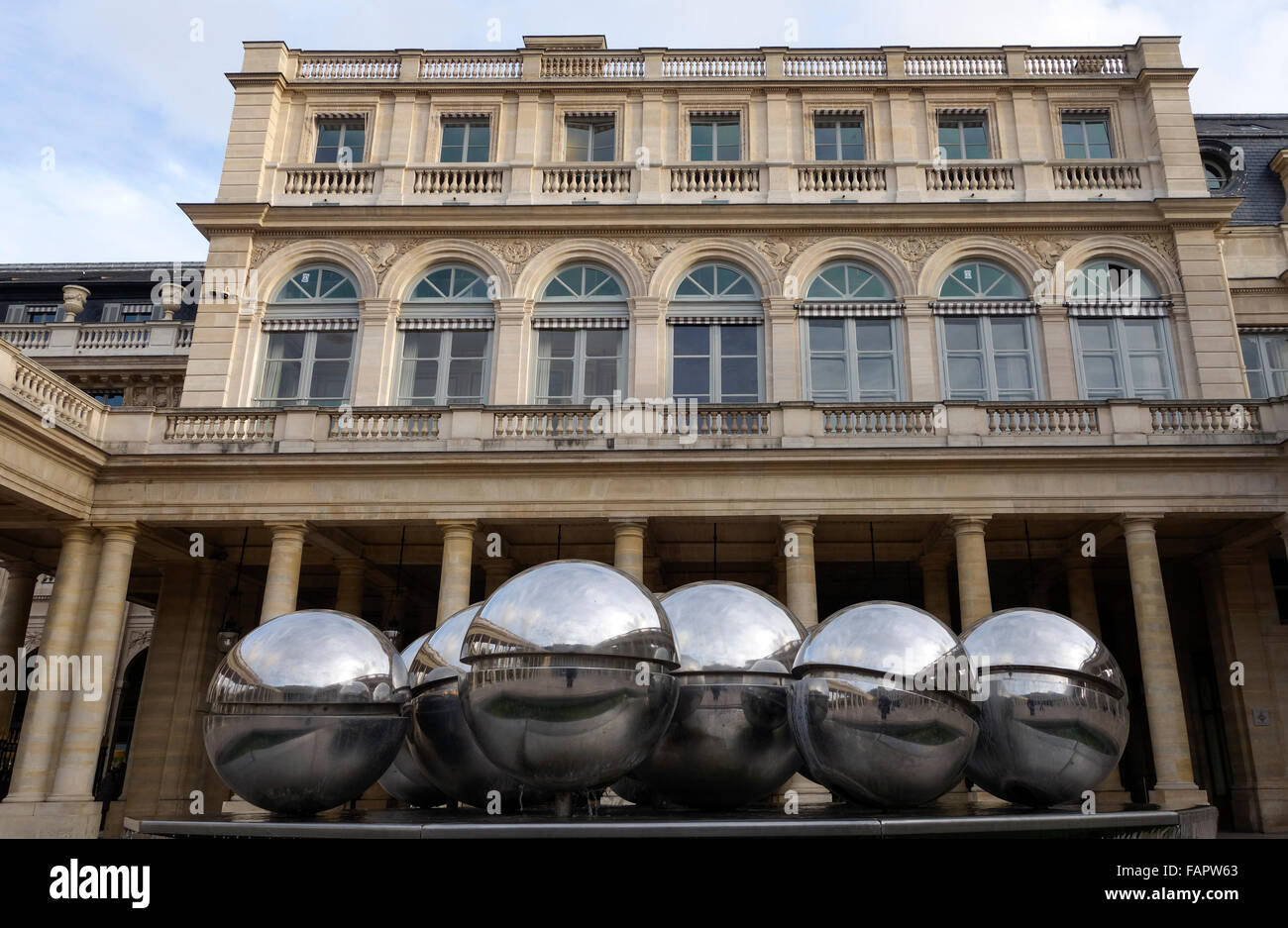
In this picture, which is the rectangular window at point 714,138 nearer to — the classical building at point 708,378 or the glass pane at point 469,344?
the classical building at point 708,378

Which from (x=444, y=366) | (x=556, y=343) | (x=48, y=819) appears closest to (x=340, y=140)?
(x=444, y=366)

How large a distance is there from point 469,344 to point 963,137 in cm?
1494

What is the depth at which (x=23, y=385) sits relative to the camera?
18.5 metres

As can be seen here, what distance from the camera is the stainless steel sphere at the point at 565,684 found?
208 inches

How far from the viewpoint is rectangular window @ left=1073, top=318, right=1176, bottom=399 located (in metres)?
23.3

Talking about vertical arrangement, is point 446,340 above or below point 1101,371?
above

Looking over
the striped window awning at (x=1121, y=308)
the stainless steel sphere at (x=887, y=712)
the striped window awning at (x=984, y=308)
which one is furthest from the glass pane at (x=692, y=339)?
the stainless steel sphere at (x=887, y=712)

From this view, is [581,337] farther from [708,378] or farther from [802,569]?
[802,569]

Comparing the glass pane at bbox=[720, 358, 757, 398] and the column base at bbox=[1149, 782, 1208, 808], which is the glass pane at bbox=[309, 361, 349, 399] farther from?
the column base at bbox=[1149, 782, 1208, 808]

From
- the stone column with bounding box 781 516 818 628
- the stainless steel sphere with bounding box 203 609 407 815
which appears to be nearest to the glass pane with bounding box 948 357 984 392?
the stone column with bounding box 781 516 818 628

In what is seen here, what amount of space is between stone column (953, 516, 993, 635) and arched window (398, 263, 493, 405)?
39.2ft

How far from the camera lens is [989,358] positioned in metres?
23.6
